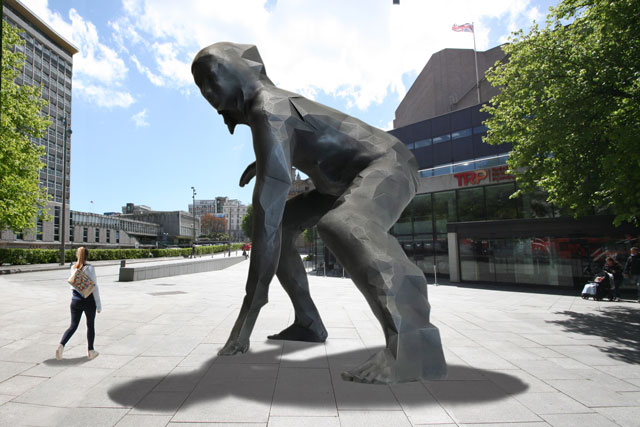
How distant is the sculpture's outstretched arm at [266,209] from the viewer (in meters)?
3.79

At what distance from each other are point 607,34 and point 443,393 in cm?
925

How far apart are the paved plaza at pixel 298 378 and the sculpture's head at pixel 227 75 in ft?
10.3

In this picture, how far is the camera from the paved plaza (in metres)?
2.87

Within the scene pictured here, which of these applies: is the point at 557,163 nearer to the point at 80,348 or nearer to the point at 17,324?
the point at 80,348

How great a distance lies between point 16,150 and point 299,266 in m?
16.2

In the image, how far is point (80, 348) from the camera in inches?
194

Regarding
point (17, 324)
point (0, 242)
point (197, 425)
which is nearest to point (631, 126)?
point (197, 425)

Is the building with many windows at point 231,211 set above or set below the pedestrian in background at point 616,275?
above

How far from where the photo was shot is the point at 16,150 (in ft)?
48.9

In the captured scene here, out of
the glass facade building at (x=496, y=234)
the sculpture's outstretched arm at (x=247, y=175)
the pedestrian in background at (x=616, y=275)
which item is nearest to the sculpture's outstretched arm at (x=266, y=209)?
the sculpture's outstretched arm at (x=247, y=175)

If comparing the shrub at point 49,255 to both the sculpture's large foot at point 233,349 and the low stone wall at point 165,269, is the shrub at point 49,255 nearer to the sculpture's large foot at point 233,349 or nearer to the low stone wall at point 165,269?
the low stone wall at point 165,269

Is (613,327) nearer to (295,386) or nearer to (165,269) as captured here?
(295,386)

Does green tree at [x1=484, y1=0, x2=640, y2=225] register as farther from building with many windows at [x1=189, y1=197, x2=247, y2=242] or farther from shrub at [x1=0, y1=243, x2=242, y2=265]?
building with many windows at [x1=189, y1=197, x2=247, y2=242]

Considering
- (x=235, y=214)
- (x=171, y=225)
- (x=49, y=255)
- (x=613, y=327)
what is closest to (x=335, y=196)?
(x=613, y=327)
